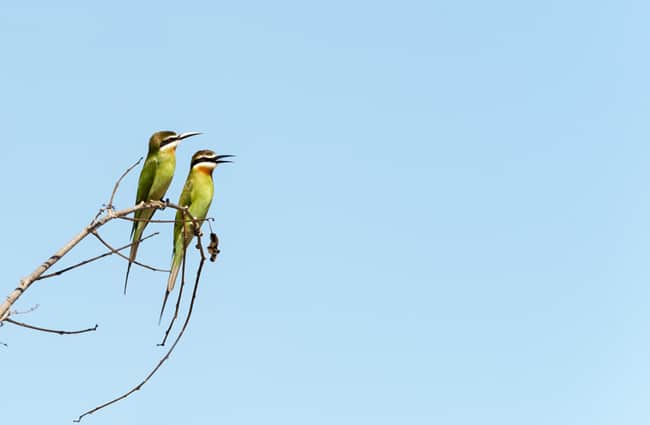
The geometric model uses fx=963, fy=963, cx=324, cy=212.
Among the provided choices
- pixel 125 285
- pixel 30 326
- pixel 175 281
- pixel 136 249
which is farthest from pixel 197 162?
pixel 30 326

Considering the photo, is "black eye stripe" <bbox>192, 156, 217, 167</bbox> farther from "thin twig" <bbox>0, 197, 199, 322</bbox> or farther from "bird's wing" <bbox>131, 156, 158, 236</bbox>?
"thin twig" <bbox>0, 197, 199, 322</bbox>

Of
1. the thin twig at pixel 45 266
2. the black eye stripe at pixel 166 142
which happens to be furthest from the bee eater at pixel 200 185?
the thin twig at pixel 45 266

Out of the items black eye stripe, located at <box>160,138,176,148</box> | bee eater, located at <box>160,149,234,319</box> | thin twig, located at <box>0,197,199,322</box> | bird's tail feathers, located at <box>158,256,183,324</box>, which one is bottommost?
thin twig, located at <box>0,197,199,322</box>

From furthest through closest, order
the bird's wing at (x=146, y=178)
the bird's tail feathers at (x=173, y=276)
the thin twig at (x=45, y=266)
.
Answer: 1. the bird's wing at (x=146, y=178)
2. the bird's tail feathers at (x=173, y=276)
3. the thin twig at (x=45, y=266)

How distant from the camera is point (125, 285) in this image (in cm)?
363

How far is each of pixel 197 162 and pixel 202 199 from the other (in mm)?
214

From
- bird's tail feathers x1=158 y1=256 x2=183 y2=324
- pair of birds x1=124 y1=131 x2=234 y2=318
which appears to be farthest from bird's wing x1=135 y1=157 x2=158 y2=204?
bird's tail feathers x1=158 y1=256 x2=183 y2=324

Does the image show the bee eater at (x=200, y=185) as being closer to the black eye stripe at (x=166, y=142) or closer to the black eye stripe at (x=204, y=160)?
the black eye stripe at (x=204, y=160)

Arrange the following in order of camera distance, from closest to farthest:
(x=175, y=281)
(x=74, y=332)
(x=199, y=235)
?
(x=74, y=332)
(x=199, y=235)
(x=175, y=281)

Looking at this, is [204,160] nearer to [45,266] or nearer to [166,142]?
[166,142]

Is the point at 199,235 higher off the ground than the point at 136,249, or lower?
lower

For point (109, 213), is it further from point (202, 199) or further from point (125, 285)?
point (202, 199)

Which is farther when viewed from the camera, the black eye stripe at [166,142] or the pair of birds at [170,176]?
the black eye stripe at [166,142]

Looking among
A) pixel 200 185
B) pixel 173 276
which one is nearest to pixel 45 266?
pixel 173 276
